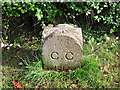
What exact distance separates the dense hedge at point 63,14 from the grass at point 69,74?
1009 millimetres

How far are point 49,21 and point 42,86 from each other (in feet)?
6.25

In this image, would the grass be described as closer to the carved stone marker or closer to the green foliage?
the carved stone marker

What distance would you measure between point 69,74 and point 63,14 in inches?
69.7

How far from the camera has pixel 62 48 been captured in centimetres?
348

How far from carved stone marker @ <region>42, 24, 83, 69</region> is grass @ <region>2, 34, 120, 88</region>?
0.51 ft

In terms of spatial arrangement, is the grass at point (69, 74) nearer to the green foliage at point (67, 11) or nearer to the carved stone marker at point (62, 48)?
the carved stone marker at point (62, 48)

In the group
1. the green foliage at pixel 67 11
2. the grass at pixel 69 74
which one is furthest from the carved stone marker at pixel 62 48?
the green foliage at pixel 67 11

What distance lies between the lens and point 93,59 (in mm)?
3945

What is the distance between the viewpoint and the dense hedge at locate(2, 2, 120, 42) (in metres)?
4.29

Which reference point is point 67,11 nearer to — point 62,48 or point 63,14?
point 63,14

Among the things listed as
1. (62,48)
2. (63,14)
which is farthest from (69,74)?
(63,14)

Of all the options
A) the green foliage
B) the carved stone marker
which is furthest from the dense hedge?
the carved stone marker

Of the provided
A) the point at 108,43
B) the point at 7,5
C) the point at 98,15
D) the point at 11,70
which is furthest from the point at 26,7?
the point at 108,43

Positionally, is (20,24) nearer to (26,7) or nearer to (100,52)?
(26,7)
